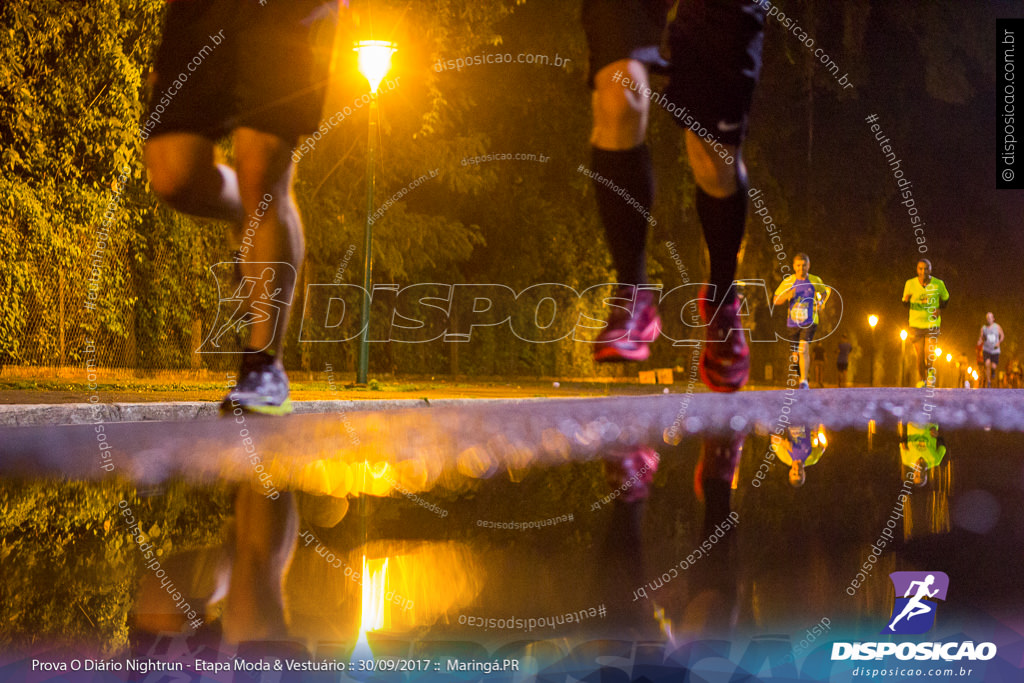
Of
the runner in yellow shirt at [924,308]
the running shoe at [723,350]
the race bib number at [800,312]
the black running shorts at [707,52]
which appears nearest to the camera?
the black running shorts at [707,52]

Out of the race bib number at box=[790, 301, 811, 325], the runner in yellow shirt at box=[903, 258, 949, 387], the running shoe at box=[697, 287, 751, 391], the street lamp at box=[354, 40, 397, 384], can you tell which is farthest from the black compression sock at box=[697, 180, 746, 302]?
the runner in yellow shirt at box=[903, 258, 949, 387]

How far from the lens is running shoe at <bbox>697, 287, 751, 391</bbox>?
3037 mm

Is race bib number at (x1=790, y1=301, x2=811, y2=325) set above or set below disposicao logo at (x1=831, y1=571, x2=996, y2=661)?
above

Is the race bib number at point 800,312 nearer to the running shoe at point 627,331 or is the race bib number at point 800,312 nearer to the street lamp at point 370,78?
the street lamp at point 370,78

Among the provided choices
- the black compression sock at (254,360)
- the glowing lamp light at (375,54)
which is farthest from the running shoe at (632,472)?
the glowing lamp light at (375,54)

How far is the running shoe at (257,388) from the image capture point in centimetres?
348

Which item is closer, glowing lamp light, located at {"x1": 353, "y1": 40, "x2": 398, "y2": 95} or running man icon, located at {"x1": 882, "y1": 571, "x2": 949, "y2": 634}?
running man icon, located at {"x1": 882, "y1": 571, "x2": 949, "y2": 634}

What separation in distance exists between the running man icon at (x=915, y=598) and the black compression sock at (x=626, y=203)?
1.06 metres

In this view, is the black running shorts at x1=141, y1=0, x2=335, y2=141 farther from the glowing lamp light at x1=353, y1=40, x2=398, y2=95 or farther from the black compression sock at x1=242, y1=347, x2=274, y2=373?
the glowing lamp light at x1=353, y1=40, x2=398, y2=95

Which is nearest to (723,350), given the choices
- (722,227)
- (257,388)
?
(722,227)

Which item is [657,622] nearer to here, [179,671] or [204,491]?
[179,671]

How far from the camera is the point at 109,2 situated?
378 inches

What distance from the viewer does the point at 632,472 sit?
3.47 meters

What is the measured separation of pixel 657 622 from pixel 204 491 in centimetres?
173
